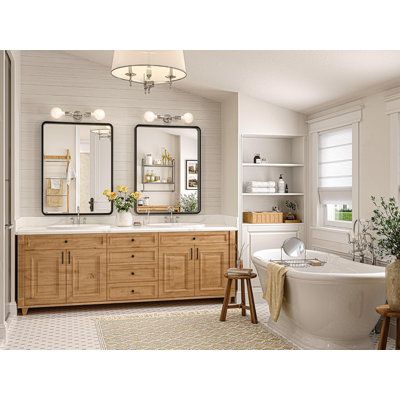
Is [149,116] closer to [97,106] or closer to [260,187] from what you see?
[97,106]

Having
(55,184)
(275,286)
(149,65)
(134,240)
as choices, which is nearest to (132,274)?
(134,240)

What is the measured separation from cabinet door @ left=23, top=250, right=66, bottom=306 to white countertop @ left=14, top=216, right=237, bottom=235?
0.23 meters

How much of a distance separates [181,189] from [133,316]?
1823 mm

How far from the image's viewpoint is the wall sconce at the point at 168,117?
6660 millimetres

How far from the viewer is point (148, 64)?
14.5 ft

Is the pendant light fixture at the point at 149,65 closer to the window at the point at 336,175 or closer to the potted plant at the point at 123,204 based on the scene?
the potted plant at the point at 123,204

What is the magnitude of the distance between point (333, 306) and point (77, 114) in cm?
382

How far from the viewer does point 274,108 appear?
6727mm

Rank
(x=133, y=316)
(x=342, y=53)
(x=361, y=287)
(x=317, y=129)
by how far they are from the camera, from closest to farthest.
A: (x=361, y=287) < (x=342, y=53) < (x=133, y=316) < (x=317, y=129)

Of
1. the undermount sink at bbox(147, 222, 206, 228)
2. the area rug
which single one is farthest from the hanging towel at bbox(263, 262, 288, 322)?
the undermount sink at bbox(147, 222, 206, 228)

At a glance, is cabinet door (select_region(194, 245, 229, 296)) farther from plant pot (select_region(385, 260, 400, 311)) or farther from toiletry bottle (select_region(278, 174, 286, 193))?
plant pot (select_region(385, 260, 400, 311))
